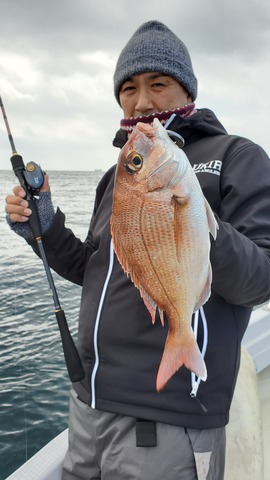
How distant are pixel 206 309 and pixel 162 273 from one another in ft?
1.29

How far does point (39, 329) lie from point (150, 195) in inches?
252

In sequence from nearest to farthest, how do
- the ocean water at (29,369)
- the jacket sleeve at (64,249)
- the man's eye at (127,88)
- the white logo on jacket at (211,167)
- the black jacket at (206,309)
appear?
the black jacket at (206,309) < the white logo on jacket at (211,167) < the man's eye at (127,88) < the jacket sleeve at (64,249) < the ocean water at (29,369)

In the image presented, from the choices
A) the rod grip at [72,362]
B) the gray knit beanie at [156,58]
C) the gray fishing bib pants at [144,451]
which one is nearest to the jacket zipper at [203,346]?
the gray fishing bib pants at [144,451]

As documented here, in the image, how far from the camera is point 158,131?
4.37ft

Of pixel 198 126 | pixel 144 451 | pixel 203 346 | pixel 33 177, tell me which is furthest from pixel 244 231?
pixel 33 177

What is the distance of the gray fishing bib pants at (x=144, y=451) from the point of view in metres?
1.56

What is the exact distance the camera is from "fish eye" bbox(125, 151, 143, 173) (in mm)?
1324

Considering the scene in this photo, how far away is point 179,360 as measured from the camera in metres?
1.34

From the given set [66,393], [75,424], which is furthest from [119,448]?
[66,393]

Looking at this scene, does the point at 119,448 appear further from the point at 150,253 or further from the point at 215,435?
the point at 150,253

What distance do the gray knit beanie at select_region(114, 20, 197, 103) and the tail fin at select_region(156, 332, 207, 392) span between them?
131 centimetres

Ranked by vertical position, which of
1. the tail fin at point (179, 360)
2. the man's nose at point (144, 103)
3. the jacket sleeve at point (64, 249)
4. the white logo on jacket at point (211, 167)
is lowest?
the tail fin at point (179, 360)

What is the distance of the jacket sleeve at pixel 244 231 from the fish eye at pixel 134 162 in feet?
1.07

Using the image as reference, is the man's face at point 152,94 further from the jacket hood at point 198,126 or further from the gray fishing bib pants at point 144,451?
the gray fishing bib pants at point 144,451
